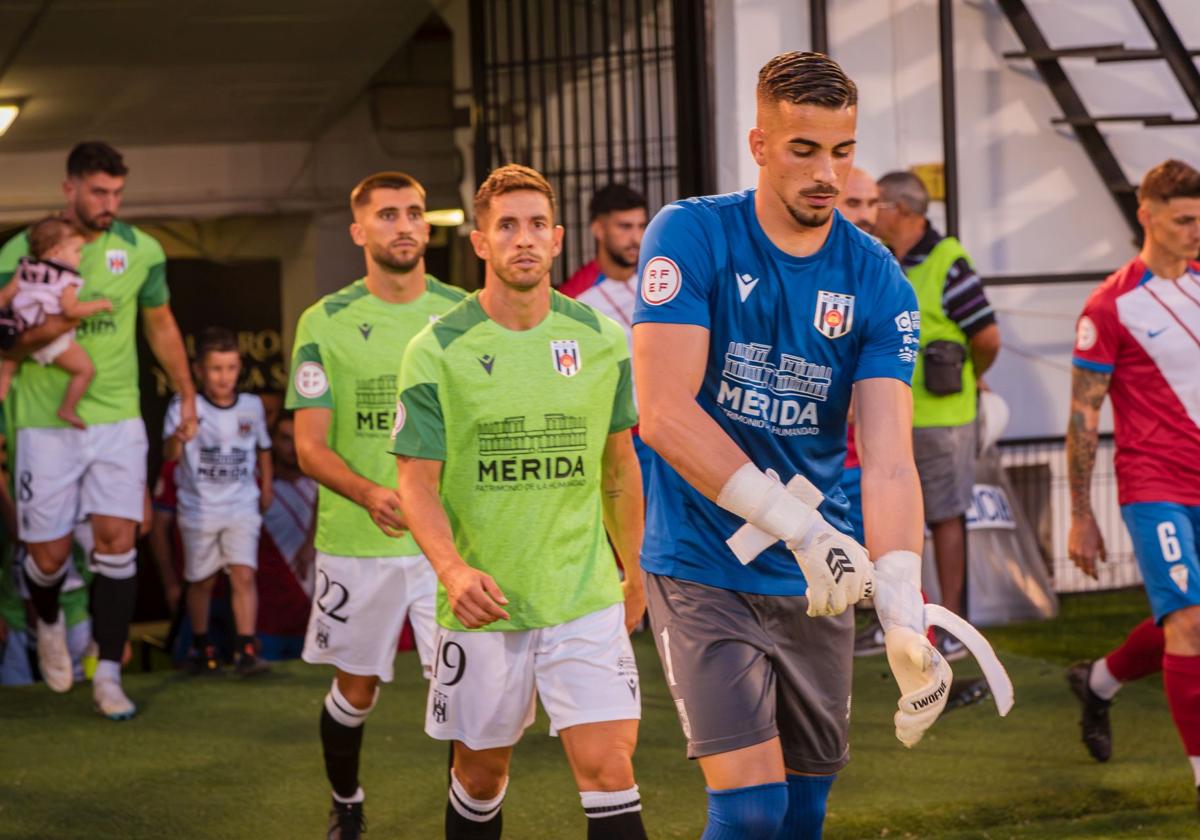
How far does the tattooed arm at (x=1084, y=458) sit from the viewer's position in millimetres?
5613

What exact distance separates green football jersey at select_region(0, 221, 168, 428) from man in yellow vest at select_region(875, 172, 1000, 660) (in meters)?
3.14

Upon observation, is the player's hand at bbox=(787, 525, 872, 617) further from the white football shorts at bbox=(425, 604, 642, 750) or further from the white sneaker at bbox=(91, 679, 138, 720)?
the white sneaker at bbox=(91, 679, 138, 720)

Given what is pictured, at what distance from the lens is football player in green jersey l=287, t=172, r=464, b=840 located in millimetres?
5203

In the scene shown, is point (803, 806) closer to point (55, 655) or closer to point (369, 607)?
point (369, 607)

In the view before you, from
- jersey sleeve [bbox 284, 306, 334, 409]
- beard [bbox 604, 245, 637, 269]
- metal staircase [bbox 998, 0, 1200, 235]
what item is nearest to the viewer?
jersey sleeve [bbox 284, 306, 334, 409]

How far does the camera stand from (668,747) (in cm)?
652

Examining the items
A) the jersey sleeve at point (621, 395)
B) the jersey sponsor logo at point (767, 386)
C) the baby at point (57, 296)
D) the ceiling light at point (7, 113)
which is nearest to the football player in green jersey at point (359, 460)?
the jersey sleeve at point (621, 395)

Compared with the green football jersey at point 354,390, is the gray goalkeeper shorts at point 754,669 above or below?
below

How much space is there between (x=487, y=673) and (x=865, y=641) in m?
4.35

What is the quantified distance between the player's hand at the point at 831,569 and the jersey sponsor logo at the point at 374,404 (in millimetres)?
2517

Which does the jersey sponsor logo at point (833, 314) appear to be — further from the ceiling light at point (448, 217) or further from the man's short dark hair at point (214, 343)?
the ceiling light at point (448, 217)

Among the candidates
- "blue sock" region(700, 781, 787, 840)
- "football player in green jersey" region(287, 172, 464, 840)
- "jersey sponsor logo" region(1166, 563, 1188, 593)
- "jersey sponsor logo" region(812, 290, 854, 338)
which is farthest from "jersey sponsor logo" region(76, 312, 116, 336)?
"blue sock" region(700, 781, 787, 840)

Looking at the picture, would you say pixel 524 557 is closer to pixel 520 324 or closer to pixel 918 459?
pixel 520 324

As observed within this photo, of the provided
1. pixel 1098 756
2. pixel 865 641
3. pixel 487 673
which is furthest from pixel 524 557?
pixel 865 641
